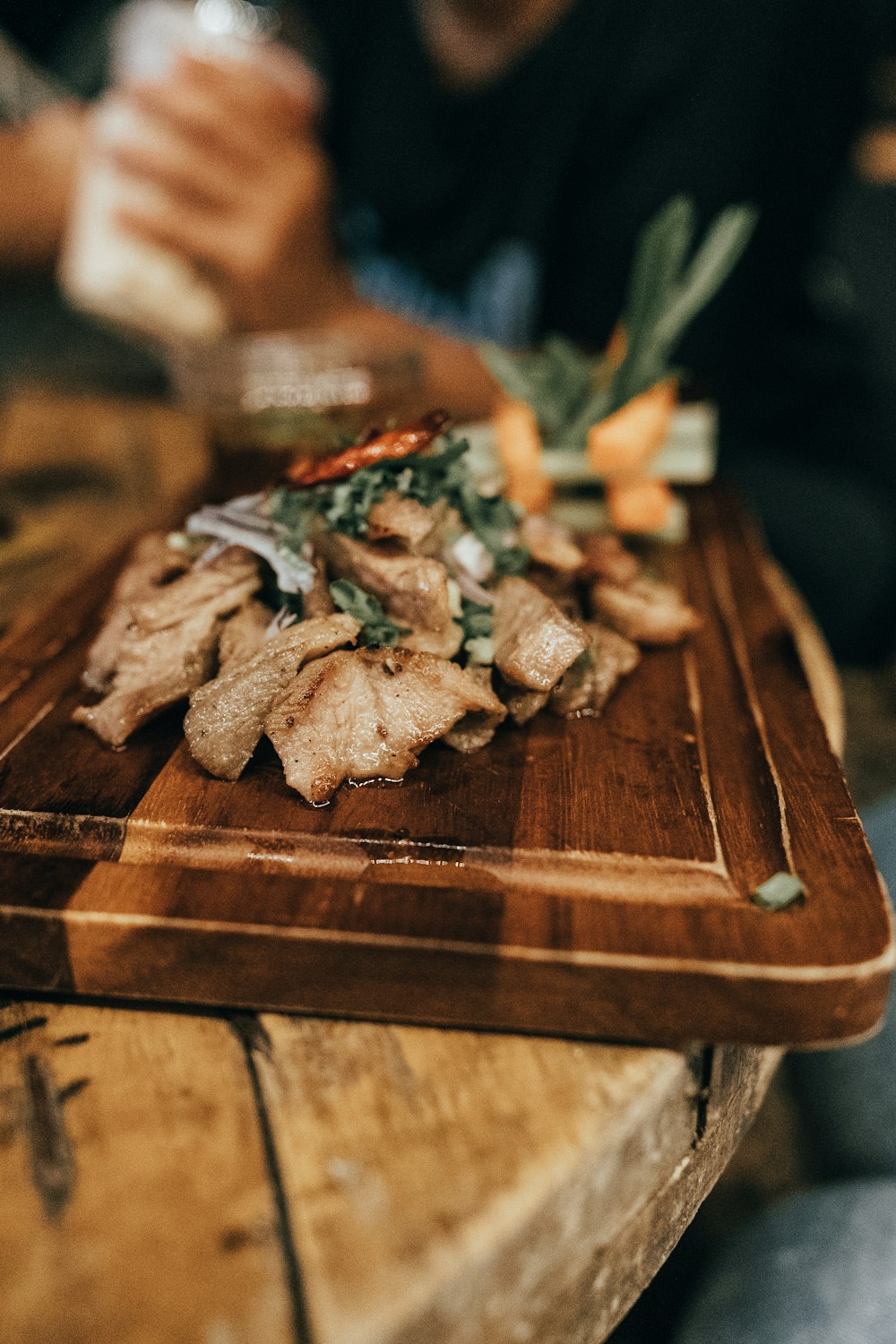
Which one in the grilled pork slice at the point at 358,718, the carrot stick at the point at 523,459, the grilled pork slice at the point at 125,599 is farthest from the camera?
the carrot stick at the point at 523,459

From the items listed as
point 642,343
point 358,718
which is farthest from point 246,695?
point 642,343

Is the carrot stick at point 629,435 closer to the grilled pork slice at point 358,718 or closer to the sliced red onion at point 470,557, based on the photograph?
the sliced red onion at point 470,557

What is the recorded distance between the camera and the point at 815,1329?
188 cm

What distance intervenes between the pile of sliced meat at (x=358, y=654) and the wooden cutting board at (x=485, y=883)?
0.25 ft

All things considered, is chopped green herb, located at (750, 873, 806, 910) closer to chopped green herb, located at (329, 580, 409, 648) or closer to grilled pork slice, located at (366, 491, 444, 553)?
chopped green herb, located at (329, 580, 409, 648)

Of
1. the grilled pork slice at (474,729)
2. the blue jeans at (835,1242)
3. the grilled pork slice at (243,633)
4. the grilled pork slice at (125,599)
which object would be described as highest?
the grilled pork slice at (474,729)

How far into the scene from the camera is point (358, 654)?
1969mm

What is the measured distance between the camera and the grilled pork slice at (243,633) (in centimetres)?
209

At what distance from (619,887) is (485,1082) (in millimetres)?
425

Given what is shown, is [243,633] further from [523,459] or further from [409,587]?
[523,459]

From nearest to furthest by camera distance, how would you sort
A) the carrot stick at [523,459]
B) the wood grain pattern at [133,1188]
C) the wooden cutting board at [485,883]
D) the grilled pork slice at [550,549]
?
the wood grain pattern at [133,1188] → the wooden cutting board at [485,883] → the grilled pork slice at [550,549] → the carrot stick at [523,459]

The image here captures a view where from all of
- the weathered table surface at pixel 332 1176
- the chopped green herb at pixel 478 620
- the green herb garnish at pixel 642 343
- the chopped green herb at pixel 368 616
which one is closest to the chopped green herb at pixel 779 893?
the weathered table surface at pixel 332 1176

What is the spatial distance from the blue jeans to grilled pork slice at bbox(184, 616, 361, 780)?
1675 millimetres

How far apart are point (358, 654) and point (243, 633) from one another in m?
0.34
